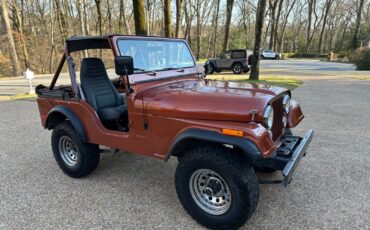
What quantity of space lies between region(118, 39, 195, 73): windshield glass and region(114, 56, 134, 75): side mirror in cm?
44

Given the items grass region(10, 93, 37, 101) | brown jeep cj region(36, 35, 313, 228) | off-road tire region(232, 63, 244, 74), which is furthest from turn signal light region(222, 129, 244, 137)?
off-road tire region(232, 63, 244, 74)

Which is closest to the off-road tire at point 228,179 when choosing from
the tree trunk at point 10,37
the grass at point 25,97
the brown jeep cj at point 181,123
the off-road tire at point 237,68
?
the brown jeep cj at point 181,123

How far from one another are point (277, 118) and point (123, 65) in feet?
5.40

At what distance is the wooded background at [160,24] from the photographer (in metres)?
21.4

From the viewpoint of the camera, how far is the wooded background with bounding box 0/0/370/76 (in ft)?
70.1

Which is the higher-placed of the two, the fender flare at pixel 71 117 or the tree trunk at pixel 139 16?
the tree trunk at pixel 139 16

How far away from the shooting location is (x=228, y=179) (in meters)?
2.45

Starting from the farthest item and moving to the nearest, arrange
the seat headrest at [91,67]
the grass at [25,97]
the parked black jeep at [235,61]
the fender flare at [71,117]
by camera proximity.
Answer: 1. the parked black jeep at [235,61]
2. the grass at [25,97]
3. the seat headrest at [91,67]
4. the fender flare at [71,117]

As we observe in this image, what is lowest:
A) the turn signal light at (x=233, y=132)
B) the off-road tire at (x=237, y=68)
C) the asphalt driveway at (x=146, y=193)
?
the asphalt driveway at (x=146, y=193)

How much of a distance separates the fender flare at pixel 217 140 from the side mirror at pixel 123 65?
827 millimetres

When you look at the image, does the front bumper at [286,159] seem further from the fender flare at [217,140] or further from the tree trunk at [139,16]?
the tree trunk at [139,16]

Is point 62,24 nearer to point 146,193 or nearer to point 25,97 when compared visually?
point 25,97

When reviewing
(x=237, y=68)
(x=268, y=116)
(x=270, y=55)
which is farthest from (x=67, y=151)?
(x=270, y=55)

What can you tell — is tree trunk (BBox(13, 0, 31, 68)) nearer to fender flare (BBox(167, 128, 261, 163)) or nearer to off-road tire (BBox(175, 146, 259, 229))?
fender flare (BBox(167, 128, 261, 163))
